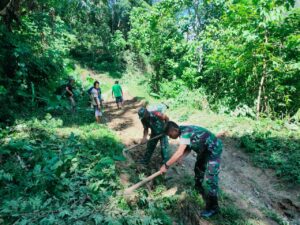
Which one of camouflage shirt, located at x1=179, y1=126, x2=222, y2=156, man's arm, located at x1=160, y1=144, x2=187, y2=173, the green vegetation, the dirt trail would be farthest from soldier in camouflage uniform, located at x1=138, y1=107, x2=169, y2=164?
man's arm, located at x1=160, y1=144, x2=187, y2=173

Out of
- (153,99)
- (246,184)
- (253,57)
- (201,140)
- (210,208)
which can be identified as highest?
(253,57)

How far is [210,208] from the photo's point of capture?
4.65m

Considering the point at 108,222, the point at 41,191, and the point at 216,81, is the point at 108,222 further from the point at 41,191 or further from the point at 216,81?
the point at 216,81

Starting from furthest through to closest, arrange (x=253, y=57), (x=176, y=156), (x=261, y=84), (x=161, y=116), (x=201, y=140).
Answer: (x=261, y=84) < (x=253, y=57) < (x=161, y=116) < (x=201, y=140) < (x=176, y=156)

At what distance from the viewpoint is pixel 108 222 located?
3.35 metres

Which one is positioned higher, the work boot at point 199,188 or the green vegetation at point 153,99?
the green vegetation at point 153,99

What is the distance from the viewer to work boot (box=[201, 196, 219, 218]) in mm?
4594

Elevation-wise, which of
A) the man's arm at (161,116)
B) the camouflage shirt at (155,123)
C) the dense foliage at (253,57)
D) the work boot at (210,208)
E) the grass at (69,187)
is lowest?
the work boot at (210,208)

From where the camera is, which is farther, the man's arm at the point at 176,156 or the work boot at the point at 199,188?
the work boot at the point at 199,188

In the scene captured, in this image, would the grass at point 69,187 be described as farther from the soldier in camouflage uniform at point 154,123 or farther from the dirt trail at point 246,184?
the soldier in camouflage uniform at point 154,123

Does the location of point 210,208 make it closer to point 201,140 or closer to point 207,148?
point 207,148

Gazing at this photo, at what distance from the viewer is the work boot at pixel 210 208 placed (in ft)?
15.1

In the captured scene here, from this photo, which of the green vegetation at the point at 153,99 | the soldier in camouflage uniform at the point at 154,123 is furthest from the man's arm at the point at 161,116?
the green vegetation at the point at 153,99

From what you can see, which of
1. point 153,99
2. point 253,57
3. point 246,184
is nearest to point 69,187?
point 246,184
